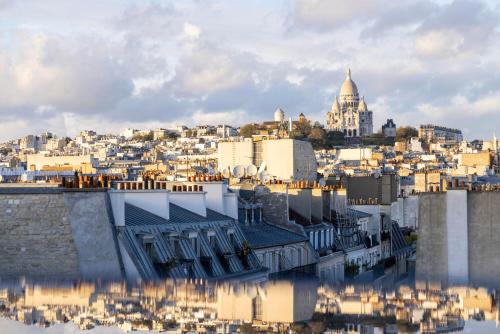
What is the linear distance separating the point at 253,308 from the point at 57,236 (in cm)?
586

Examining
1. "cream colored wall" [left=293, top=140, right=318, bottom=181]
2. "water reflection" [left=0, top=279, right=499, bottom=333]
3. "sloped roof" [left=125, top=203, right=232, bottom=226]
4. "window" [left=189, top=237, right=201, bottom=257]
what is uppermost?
"cream colored wall" [left=293, top=140, right=318, bottom=181]

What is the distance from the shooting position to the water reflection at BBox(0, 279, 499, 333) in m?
13.1

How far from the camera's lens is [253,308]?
14.4 m

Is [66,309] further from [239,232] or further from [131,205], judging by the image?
[239,232]

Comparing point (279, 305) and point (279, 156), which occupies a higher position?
point (279, 156)

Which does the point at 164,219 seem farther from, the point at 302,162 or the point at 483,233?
the point at 302,162

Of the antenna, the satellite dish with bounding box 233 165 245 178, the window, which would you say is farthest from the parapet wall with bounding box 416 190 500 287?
the antenna

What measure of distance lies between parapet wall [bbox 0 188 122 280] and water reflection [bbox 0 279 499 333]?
2102 mm

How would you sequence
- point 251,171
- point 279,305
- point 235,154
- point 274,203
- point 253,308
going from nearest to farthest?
1. point 253,308
2. point 279,305
3. point 274,203
4. point 251,171
5. point 235,154

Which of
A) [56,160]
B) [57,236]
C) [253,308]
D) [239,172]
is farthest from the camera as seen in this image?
[56,160]

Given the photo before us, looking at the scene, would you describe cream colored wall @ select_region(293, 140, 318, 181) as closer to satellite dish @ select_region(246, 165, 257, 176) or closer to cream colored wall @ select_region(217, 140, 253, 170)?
cream colored wall @ select_region(217, 140, 253, 170)

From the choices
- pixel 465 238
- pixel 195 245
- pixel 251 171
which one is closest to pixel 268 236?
pixel 195 245

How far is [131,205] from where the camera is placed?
22547 millimetres

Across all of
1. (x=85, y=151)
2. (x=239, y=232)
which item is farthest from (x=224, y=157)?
(x=85, y=151)
